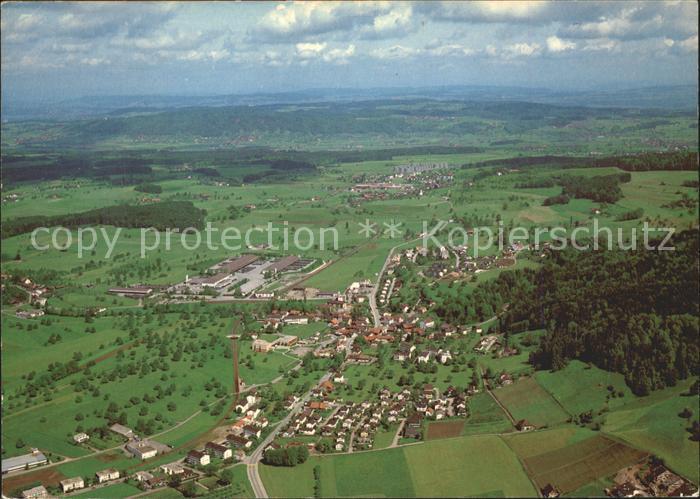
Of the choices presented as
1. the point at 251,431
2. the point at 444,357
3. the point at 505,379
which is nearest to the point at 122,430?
the point at 251,431

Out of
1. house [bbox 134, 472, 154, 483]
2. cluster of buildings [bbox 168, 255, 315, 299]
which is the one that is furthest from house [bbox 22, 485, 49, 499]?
cluster of buildings [bbox 168, 255, 315, 299]

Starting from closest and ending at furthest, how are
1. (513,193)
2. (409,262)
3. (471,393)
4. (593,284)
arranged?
(471,393), (593,284), (409,262), (513,193)

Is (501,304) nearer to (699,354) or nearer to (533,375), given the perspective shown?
(533,375)

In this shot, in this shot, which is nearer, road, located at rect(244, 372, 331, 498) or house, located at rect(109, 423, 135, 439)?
road, located at rect(244, 372, 331, 498)

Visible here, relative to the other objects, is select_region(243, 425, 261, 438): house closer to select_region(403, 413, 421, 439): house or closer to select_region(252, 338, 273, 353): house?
select_region(403, 413, 421, 439): house

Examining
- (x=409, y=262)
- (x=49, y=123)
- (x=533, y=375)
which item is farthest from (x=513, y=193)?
(x=49, y=123)

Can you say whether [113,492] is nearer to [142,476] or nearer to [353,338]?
[142,476]

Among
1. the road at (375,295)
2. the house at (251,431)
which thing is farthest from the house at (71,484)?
the road at (375,295)
